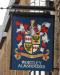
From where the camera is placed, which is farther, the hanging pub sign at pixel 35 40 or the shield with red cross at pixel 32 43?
the shield with red cross at pixel 32 43

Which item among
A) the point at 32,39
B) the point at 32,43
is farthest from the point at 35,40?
the point at 32,43

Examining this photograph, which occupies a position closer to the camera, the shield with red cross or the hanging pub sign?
the hanging pub sign

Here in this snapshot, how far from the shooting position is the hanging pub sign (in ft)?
44.8

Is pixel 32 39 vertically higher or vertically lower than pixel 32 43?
higher

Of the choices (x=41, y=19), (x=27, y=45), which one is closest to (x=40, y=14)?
(x=41, y=19)

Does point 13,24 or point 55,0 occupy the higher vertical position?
point 55,0

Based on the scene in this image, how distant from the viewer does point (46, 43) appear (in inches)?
540

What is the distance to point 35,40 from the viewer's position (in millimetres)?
13906

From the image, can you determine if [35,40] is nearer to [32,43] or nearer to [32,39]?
[32,39]

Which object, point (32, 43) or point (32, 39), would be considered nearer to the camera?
point (32, 39)

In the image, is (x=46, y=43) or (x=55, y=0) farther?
(x=55, y=0)

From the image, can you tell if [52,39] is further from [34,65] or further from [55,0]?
[55,0]

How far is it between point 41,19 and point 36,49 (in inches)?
34.8

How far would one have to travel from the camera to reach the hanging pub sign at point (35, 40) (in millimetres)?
13641
